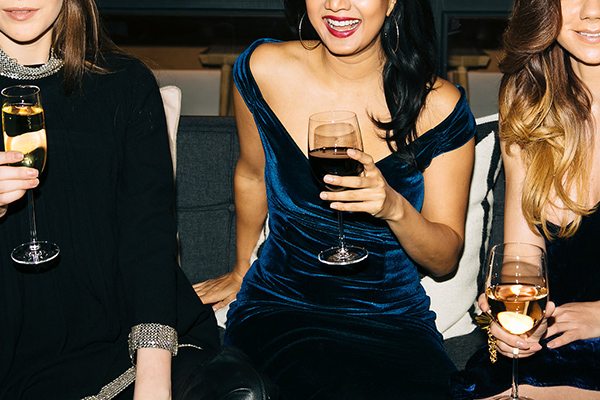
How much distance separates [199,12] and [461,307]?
133cm

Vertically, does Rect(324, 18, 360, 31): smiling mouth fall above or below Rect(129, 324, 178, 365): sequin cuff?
above

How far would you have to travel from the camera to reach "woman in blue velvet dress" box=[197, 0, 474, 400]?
2.34 metres

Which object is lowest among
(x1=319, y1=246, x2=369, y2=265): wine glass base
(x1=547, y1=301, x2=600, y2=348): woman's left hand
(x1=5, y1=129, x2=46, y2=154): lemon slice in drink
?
(x1=547, y1=301, x2=600, y2=348): woman's left hand

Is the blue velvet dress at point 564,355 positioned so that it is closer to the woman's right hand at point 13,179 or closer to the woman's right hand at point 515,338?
the woman's right hand at point 515,338

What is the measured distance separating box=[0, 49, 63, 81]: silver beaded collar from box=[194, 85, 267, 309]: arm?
57 cm

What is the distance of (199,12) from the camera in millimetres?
3223

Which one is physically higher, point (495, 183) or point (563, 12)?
point (563, 12)

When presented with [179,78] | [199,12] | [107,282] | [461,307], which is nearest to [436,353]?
[461,307]

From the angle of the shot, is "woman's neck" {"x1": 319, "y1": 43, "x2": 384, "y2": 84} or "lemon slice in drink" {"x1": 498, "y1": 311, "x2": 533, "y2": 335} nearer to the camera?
"lemon slice in drink" {"x1": 498, "y1": 311, "x2": 533, "y2": 335}

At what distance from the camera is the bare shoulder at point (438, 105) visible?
2.48 meters

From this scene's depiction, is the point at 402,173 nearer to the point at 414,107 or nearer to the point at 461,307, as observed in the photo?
the point at 414,107

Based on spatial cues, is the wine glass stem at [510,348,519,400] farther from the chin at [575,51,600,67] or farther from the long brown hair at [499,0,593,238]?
the chin at [575,51,600,67]

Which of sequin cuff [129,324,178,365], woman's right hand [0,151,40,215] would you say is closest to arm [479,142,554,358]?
sequin cuff [129,324,178,365]

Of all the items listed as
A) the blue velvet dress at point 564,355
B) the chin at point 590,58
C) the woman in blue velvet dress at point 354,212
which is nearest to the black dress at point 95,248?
the woman in blue velvet dress at point 354,212
